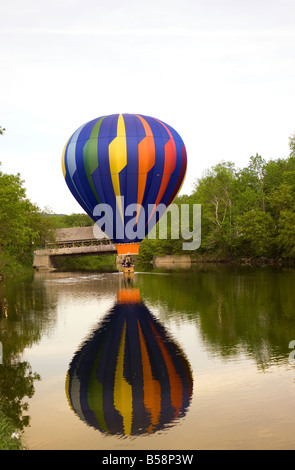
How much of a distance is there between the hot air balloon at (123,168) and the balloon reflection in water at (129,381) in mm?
20860

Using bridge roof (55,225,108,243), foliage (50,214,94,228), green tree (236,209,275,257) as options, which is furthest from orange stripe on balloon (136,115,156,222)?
foliage (50,214,94,228)

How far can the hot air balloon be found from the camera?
141 feet

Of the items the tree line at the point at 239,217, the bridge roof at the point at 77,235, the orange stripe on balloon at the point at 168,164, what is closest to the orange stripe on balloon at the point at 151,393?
the orange stripe on balloon at the point at 168,164

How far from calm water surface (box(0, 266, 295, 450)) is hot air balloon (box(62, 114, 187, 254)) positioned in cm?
1449

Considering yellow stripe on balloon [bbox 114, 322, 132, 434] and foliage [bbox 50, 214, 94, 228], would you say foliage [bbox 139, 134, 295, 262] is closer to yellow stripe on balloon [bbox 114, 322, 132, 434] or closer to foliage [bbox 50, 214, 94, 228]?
yellow stripe on balloon [bbox 114, 322, 132, 434]

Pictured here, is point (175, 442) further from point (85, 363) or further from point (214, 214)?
point (214, 214)

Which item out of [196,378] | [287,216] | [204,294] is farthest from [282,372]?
[287,216]

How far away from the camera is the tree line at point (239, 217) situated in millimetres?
65688

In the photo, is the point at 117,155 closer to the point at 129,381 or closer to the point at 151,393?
the point at 129,381

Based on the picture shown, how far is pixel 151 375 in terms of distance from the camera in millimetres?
16359

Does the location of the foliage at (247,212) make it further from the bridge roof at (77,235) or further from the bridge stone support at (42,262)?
the bridge stone support at (42,262)

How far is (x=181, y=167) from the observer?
4622 cm

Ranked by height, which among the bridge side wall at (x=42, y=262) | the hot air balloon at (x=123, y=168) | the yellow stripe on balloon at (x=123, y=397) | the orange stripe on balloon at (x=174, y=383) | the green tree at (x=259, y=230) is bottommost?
the yellow stripe on balloon at (x=123, y=397)

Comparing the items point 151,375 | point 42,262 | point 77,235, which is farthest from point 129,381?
point 77,235
